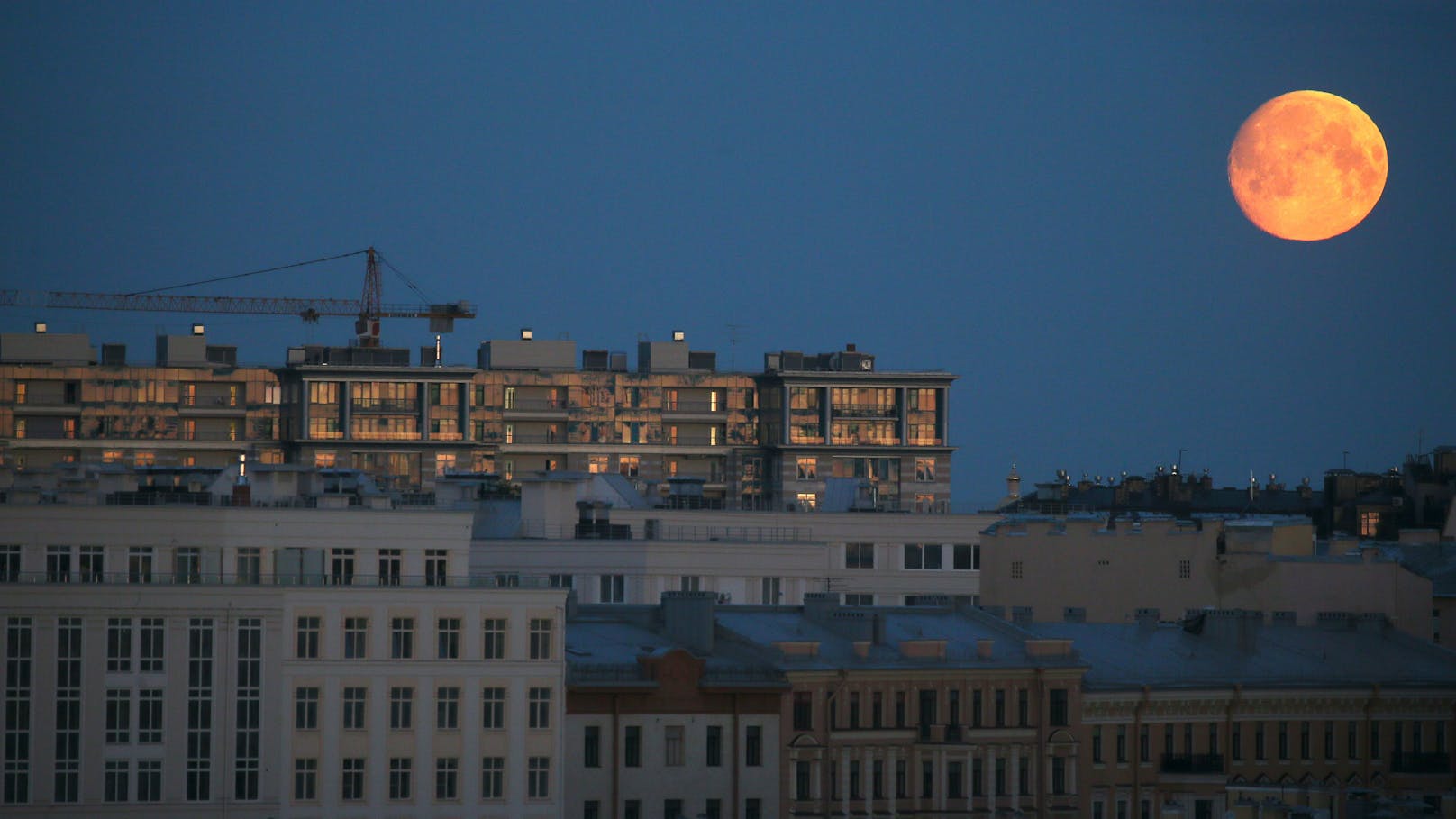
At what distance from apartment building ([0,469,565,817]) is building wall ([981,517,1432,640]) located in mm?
39595

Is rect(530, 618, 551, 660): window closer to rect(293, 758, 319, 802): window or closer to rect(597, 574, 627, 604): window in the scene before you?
rect(293, 758, 319, 802): window

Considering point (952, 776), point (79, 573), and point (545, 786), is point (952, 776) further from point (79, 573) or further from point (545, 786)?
point (79, 573)

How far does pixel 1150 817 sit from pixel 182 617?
32.5 metres

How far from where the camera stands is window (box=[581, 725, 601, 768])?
3593 inches

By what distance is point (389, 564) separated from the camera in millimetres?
94625

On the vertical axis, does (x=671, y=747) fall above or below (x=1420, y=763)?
above

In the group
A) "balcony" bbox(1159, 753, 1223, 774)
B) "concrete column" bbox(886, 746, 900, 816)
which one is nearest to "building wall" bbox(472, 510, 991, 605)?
"balcony" bbox(1159, 753, 1223, 774)

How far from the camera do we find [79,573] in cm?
9156

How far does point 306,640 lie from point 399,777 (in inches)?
197

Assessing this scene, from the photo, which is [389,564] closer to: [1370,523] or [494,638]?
[494,638]

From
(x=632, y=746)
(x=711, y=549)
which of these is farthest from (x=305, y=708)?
(x=711, y=549)

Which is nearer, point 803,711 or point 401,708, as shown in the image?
point 401,708

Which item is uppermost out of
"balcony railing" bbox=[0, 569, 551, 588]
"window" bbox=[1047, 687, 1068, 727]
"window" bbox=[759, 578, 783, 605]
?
"balcony railing" bbox=[0, 569, 551, 588]

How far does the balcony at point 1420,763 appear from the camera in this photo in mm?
103062
